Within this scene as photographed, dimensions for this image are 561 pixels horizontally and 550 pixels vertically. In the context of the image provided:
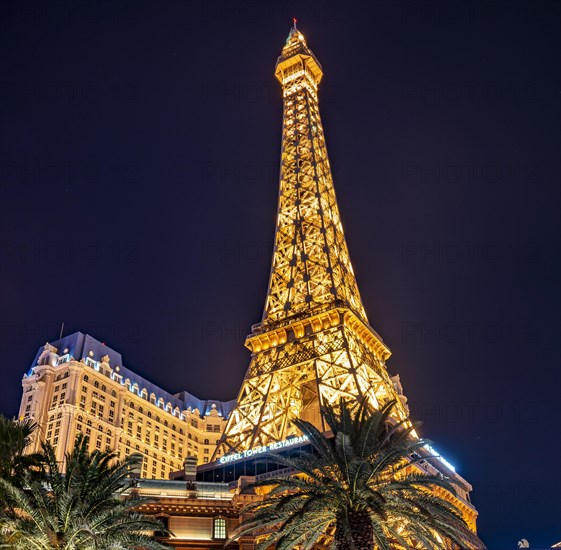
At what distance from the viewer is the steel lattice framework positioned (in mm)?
65812

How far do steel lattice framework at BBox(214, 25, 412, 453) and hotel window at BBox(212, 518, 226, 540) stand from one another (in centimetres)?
1394

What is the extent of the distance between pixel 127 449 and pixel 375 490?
316ft

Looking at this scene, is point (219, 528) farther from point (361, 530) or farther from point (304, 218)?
point (304, 218)

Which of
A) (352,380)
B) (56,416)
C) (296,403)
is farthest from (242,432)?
(56,416)

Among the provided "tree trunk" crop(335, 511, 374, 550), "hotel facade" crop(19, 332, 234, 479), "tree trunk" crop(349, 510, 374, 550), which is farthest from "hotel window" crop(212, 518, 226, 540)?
"hotel facade" crop(19, 332, 234, 479)

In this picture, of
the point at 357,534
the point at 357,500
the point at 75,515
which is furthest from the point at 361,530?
the point at 75,515

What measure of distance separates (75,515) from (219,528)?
19.5 m

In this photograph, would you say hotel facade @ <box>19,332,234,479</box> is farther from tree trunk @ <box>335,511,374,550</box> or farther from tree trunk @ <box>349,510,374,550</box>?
tree trunk @ <box>349,510,374,550</box>

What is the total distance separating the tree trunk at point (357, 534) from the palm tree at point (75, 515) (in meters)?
7.80

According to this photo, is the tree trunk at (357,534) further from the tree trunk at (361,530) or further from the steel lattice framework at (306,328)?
the steel lattice framework at (306,328)

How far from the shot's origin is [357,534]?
29328mm

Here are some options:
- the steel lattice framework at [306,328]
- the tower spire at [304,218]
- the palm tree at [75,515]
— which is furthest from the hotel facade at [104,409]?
the palm tree at [75,515]

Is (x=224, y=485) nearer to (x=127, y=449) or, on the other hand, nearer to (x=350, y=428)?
(x=350, y=428)

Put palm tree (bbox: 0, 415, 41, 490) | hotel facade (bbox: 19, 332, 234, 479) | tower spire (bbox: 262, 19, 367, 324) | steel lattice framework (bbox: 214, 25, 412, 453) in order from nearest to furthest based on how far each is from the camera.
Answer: palm tree (bbox: 0, 415, 41, 490), steel lattice framework (bbox: 214, 25, 412, 453), tower spire (bbox: 262, 19, 367, 324), hotel facade (bbox: 19, 332, 234, 479)
